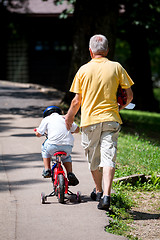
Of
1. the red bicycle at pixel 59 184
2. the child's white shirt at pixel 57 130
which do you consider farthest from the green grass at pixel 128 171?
the child's white shirt at pixel 57 130

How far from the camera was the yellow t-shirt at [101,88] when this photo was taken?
5.01m

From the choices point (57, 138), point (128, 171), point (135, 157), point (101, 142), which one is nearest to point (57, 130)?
point (57, 138)

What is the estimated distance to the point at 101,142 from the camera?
5113 millimetres

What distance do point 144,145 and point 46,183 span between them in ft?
11.7

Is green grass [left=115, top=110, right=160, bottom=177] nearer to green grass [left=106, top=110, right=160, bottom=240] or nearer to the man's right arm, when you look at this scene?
green grass [left=106, top=110, right=160, bottom=240]

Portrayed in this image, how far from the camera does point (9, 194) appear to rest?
5789mm

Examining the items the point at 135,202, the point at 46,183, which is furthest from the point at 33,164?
the point at 135,202

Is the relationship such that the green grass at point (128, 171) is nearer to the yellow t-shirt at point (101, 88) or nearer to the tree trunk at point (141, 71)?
the yellow t-shirt at point (101, 88)

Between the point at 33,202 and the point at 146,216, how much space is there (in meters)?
1.41

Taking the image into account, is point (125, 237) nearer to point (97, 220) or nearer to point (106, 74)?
point (97, 220)

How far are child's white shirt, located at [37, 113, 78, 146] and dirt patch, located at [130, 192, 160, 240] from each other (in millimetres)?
1235

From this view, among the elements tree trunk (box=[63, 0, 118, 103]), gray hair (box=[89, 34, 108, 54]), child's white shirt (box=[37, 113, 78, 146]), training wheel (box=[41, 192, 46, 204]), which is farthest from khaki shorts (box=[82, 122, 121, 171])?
tree trunk (box=[63, 0, 118, 103])

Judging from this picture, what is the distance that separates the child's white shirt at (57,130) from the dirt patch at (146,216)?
1.23 m

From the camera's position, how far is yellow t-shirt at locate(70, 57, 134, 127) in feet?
16.4
